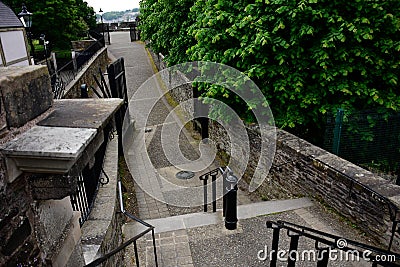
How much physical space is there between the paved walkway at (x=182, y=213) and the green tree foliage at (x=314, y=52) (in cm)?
240

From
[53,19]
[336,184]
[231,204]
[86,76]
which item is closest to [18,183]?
[231,204]

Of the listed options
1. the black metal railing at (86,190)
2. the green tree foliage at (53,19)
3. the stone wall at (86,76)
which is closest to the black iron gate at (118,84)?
the stone wall at (86,76)

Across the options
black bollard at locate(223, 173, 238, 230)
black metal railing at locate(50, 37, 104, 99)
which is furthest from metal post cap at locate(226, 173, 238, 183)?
black metal railing at locate(50, 37, 104, 99)

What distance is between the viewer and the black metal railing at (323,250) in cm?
288

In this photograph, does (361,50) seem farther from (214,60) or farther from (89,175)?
(89,175)

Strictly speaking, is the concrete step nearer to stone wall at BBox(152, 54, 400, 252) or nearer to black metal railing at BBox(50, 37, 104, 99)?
stone wall at BBox(152, 54, 400, 252)

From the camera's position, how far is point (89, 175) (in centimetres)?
441

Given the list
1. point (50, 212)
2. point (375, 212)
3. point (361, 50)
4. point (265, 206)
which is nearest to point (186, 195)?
point (265, 206)

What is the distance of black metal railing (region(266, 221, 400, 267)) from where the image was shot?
2.88m

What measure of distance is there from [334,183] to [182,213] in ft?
10.3

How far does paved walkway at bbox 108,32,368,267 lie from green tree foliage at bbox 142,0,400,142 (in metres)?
2.40

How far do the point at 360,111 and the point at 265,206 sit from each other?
9.38 ft

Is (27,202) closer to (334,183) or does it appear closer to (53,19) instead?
(334,183)

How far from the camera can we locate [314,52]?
660cm
